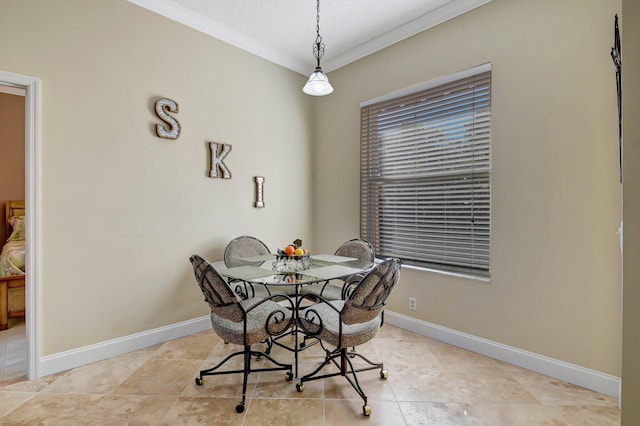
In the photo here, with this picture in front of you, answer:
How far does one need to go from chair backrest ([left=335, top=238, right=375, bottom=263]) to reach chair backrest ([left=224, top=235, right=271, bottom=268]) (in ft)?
2.89

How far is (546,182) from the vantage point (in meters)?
2.27

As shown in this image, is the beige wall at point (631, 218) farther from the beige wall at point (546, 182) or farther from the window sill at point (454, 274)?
the window sill at point (454, 274)

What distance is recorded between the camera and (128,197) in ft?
8.64

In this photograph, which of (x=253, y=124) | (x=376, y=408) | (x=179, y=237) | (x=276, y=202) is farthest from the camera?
(x=276, y=202)

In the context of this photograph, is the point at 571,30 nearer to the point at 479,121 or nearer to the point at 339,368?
the point at 479,121

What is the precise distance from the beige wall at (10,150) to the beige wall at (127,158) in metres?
3.06

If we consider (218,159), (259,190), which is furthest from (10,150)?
(259,190)

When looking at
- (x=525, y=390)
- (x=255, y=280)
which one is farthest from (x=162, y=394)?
(x=525, y=390)

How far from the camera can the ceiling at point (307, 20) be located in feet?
9.01

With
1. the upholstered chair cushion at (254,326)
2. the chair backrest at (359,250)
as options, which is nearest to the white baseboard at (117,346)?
→ the upholstered chair cushion at (254,326)

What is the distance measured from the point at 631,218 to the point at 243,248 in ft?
9.51

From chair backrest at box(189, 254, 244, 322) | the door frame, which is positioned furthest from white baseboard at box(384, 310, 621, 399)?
the door frame

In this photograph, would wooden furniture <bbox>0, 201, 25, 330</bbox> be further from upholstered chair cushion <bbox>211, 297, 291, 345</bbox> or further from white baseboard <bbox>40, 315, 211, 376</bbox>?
upholstered chair cushion <bbox>211, 297, 291, 345</bbox>

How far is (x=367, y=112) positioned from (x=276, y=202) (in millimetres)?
1570
